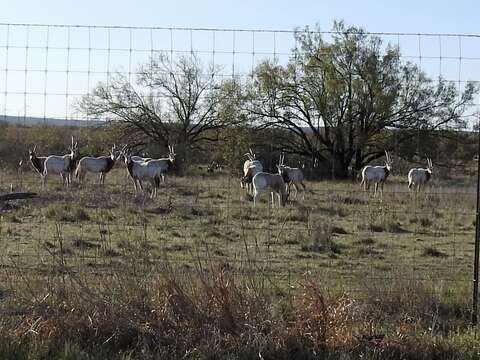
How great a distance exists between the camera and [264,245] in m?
15.0

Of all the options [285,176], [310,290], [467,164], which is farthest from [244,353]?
[285,176]

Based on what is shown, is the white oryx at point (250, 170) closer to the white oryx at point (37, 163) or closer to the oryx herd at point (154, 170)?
the oryx herd at point (154, 170)

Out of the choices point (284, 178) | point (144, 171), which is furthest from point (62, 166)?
point (284, 178)

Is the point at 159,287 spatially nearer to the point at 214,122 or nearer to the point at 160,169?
the point at 160,169

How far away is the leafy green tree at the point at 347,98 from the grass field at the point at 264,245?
7.10 meters

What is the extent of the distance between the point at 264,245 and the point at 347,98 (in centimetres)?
2444

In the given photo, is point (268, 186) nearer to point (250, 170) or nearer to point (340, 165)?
point (250, 170)

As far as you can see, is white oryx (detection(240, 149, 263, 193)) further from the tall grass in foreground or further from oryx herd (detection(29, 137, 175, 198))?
the tall grass in foreground

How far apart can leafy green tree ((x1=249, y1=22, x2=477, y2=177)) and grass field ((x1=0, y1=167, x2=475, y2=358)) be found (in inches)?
280

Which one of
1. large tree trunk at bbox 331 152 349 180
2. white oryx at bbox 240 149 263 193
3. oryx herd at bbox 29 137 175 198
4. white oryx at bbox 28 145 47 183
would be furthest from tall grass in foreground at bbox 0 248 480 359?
white oryx at bbox 28 145 47 183

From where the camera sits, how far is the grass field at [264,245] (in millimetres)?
8656

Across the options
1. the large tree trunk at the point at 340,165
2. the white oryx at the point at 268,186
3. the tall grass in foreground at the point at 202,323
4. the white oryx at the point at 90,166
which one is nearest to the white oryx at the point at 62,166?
the white oryx at the point at 90,166

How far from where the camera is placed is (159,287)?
25.7 feet

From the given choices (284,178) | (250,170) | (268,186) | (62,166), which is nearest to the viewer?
(268,186)
